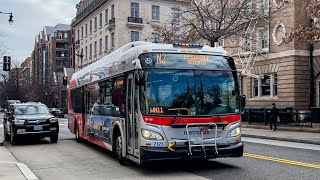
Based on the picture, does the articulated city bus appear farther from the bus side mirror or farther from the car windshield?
the car windshield

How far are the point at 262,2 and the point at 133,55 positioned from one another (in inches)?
917

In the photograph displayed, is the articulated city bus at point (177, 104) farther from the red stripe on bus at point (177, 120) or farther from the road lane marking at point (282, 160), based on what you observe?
the road lane marking at point (282, 160)

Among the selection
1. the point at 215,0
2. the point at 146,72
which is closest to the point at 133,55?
the point at 146,72

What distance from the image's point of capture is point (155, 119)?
8977mm

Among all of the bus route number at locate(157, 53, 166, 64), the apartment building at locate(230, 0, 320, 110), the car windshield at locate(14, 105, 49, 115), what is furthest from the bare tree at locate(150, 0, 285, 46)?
the bus route number at locate(157, 53, 166, 64)

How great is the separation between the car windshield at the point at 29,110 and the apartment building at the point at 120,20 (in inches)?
1297

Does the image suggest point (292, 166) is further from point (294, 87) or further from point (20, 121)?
point (294, 87)

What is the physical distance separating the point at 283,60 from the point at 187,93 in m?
23.2

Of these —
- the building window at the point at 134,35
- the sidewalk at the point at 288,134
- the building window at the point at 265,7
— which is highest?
the building window at the point at 134,35

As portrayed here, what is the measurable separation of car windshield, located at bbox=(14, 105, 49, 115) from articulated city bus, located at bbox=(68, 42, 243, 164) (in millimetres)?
7838

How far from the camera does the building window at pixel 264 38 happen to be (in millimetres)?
32625

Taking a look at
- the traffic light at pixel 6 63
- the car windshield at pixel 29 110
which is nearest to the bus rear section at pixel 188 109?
the car windshield at pixel 29 110

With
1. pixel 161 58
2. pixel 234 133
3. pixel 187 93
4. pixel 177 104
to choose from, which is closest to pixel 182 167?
pixel 234 133

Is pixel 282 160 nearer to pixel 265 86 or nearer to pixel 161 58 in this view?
pixel 161 58
